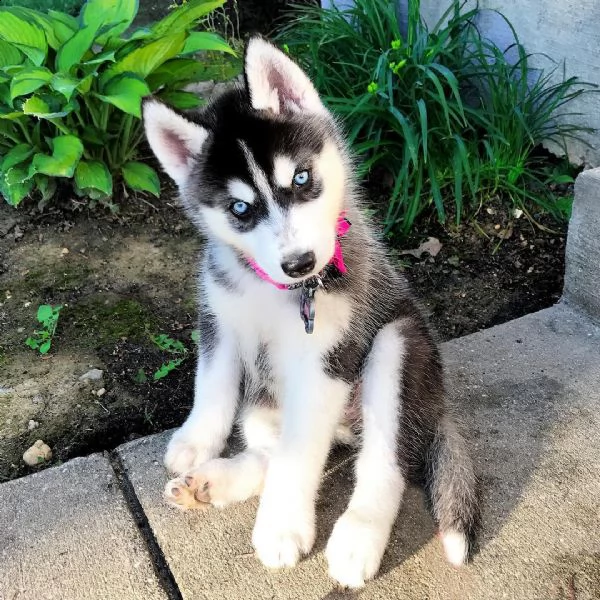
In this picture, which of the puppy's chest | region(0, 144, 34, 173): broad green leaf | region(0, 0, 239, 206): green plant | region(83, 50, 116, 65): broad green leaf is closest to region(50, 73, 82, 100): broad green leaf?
region(0, 0, 239, 206): green plant

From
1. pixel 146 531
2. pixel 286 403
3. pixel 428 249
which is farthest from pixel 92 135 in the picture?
pixel 146 531

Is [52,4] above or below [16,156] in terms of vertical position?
above

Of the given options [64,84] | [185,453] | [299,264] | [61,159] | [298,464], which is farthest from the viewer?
[61,159]

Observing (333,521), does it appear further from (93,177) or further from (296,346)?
(93,177)

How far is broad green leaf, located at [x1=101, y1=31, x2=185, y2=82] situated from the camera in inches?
140

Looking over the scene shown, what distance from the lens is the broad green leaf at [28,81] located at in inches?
129

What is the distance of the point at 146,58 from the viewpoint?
3596 millimetres

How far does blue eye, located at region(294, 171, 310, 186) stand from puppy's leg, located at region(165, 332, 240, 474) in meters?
0.68

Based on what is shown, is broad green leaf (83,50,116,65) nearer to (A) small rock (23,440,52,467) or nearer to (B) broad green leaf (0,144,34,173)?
(B) broad green leaf (0,144,34,173)

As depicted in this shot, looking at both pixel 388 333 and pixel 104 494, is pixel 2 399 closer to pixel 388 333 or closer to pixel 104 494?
pixel 104 494

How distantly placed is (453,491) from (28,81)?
9.07 feet

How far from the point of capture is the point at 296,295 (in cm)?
225

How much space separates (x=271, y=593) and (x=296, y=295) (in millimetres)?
933

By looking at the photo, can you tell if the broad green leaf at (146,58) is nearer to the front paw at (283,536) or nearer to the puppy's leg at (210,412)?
the puppy's leg at (210,412)
